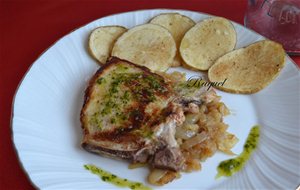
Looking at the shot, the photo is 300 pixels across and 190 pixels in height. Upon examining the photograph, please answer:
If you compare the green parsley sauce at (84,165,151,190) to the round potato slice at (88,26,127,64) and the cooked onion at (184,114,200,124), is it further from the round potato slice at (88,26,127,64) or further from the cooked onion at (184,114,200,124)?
the round potato slice at (88,26,127,64)

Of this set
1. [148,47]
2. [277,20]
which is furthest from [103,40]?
[277,20]

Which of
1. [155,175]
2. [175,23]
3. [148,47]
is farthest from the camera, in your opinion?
[175,23]

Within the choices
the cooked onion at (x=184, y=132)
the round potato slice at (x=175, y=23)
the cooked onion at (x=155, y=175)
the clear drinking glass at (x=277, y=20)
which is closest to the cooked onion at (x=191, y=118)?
the cooked onion at (x=184, y=132)

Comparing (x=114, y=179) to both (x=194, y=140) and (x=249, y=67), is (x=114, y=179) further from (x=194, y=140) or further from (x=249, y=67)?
(x=249, y=67)

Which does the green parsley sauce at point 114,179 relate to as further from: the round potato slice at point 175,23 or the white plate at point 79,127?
the round potato slice at point 175,23

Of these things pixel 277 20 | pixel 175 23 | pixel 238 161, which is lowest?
pixel 238 161

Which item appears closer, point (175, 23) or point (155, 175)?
point (155, 175)

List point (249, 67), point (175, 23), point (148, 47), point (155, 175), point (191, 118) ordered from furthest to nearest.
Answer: point (175, 23)
point (148, 47)
point (249, 67)
point (191, 118)
point (155, 175)
